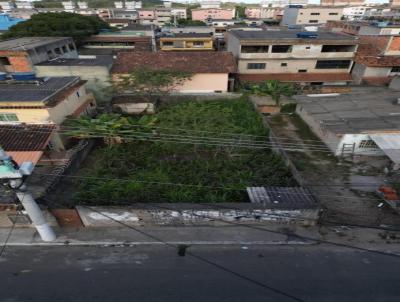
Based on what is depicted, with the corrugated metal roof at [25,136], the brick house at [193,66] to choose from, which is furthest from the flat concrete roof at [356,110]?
the corrugated metal roof at [25,136]

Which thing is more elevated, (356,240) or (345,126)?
(345,126)

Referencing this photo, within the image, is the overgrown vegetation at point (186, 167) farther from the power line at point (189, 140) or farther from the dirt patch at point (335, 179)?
the dirt patch at point (335, 179)

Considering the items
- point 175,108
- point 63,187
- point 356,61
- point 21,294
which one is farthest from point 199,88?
point 21,294

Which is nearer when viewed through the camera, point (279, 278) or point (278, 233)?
point (279, 278)

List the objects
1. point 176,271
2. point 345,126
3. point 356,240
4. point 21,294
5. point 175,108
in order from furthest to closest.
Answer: point 175,108 → point 345,126 → point 356,240 → point 176,271 → point 21,294

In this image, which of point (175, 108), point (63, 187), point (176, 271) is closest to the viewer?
point (176, 271)

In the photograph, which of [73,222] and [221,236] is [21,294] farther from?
[221,236]

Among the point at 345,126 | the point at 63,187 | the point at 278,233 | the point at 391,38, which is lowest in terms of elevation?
the point at 278,233
